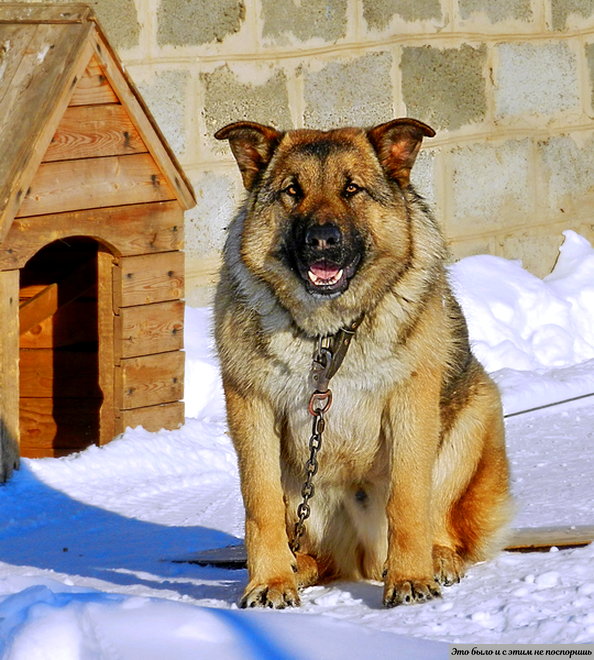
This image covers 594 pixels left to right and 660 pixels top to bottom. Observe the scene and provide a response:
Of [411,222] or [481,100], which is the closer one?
[411,222]

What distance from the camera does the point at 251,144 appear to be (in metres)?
3.75

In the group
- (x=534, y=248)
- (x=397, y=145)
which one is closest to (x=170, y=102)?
(x=534, y=248)

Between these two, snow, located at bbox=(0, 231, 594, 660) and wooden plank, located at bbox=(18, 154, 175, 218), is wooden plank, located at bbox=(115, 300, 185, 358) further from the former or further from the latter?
wooden plank, located at bbox=(18, 154, 175, 218)

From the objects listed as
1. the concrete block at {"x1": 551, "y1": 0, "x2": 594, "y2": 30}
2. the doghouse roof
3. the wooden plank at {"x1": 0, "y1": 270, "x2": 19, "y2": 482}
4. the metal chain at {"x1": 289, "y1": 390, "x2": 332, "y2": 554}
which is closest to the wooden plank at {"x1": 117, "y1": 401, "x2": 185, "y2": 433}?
the wooden plank at {"x1": 0, "y1": 270, "x2": 19, "y2": 482}

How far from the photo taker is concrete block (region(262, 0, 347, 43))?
7289 millimetres

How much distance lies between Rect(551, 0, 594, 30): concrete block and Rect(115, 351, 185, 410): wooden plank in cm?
448

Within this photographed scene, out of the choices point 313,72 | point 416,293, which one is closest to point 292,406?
point 416,293

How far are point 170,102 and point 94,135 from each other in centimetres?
142

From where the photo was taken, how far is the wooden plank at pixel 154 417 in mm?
6098

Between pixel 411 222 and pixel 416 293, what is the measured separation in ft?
0.88

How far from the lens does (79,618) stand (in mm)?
2613

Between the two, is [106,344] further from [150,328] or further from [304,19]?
[304,19]

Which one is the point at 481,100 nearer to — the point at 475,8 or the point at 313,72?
the point at 475,8

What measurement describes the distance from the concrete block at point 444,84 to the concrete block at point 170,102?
Result: 1.78m
